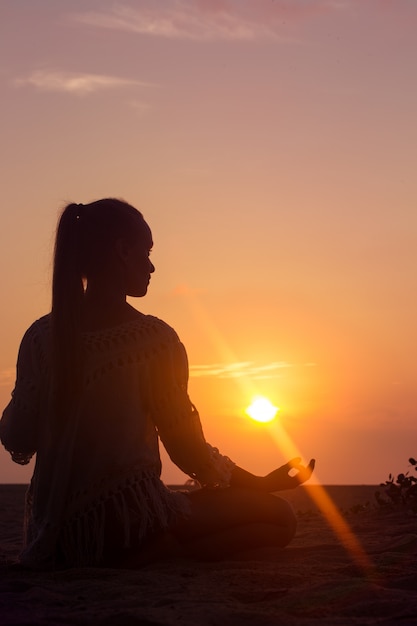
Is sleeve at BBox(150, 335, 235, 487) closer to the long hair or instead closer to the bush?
the long hair

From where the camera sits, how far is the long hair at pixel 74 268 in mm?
4969

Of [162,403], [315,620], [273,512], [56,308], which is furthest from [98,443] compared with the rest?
[315,620]

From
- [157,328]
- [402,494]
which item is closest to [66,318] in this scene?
[157,328]

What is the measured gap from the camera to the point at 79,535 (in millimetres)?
5086

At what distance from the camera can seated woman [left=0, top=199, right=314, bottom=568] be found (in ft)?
16.6

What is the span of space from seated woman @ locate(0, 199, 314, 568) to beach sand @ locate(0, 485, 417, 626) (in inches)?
9.4

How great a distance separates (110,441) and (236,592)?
49.7 inches

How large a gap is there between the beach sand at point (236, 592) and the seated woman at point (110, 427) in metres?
0.24

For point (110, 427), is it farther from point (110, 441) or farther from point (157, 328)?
point (157, 328)

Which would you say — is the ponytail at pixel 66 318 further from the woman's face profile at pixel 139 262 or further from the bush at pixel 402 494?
the bush at pixel 402 494

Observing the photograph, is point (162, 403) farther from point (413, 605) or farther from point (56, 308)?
point (413, 605)

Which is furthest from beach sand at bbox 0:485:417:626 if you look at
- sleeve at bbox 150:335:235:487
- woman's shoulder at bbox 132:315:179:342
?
woman's shoulder at bbox 132:315:179:342

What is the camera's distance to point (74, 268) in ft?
16.6

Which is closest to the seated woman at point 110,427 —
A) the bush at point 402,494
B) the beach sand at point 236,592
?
the beach sand at point 236,592
